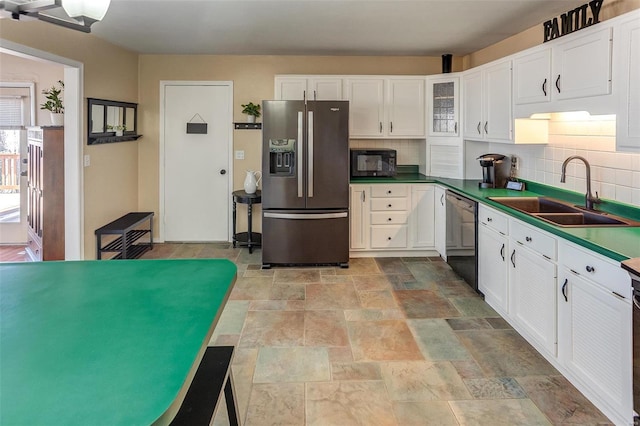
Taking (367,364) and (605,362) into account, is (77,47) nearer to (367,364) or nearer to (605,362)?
(367,364)

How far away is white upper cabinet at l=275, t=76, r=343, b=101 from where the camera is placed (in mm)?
Result: 5098

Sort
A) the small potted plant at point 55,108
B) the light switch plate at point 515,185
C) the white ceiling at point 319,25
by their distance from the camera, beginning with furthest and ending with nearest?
1. the small potted plant at point 55,108
2. the light switch plate at point 515,185
3. the white ceiling at point 319,25

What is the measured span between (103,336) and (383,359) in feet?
6.36

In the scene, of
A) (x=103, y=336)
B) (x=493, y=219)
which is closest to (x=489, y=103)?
(x=493, y=219)

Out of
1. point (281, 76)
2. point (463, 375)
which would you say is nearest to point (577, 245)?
point (463, 375)

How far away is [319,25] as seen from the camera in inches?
157

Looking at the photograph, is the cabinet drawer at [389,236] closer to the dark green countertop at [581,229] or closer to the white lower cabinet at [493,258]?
the dark green countertop at [581,229]

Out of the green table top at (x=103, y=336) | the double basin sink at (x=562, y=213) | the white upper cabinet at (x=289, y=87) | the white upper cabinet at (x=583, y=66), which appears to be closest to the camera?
the green table top at (x=103, y=336)

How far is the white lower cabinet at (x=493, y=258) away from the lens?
3.21 metres

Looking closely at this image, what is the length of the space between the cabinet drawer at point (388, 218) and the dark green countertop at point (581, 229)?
0.60m

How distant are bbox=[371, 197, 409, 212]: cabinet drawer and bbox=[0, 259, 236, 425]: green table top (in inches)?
127

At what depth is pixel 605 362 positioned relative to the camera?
2.06m

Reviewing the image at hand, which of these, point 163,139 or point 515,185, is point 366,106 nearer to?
point 515,185

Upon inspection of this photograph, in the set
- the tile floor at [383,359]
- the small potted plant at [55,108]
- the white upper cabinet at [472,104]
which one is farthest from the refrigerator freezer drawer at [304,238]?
the small potted plant at [55,108]
